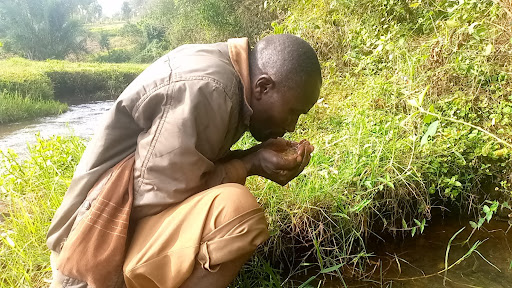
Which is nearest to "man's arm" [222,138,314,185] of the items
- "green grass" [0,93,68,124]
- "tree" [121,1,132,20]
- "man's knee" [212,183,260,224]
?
"man's knee" [212,183,260,224]

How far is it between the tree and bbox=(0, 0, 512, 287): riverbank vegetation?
6.88 feet

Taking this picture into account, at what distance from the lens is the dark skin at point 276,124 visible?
1346 millimetres

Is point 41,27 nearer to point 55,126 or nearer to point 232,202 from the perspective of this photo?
point 55,126

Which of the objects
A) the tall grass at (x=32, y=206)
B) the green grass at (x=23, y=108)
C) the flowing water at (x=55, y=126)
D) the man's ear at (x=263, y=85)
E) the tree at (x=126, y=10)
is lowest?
the flowing water at (x=55, y=126)

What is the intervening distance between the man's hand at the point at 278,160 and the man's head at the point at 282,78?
0.13 m

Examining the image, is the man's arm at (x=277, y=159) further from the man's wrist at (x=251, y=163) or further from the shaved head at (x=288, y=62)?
the shaved head at (x=288, y=62)

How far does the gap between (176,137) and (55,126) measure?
2941 mm

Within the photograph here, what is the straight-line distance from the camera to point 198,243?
115cm

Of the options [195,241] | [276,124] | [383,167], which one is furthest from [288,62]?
[383,167]

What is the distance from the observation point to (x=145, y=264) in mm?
1152

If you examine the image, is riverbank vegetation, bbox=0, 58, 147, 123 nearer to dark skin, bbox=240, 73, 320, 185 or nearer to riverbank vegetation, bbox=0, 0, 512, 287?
riverbank vegetation, bbox=0, 0, 512, 287

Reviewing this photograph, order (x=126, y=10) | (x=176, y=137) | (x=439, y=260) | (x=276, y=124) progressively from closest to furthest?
(x=176, y=137) < (x=276, y=124) < (x=439, y=260) < (x=126, y=10)

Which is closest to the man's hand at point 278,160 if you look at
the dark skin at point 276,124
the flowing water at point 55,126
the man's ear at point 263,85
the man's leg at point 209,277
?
the dark skin at point 276,124

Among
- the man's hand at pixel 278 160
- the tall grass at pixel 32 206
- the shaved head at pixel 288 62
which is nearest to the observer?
the shaved head at pixel 288 62
